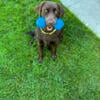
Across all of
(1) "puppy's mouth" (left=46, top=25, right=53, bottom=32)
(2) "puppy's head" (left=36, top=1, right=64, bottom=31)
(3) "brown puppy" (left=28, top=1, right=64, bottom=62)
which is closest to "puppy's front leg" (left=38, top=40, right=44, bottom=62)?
(3) "brown puppy" (left=28, top=1, right=64, bottom=62)

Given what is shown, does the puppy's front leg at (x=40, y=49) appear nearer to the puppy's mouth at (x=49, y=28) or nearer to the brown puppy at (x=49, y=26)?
the brown puppy at (x=49, y=26)

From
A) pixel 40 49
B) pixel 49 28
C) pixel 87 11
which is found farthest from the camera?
pixel 87 11

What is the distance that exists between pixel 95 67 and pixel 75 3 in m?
1.21

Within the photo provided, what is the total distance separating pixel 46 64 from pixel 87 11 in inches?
47.2

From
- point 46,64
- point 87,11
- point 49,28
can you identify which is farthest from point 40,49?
point 87,11

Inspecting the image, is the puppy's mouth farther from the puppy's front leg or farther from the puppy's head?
the puppy's front leg

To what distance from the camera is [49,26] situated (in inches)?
125

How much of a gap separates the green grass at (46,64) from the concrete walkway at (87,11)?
0.09 metres

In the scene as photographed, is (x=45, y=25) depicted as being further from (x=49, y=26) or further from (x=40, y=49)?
(x=40, y=49)

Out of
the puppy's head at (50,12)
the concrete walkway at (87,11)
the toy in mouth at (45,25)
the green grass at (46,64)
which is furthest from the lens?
the concrete walkway at (87,11)

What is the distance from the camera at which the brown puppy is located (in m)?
3.10

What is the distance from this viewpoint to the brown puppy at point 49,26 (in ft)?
10.2

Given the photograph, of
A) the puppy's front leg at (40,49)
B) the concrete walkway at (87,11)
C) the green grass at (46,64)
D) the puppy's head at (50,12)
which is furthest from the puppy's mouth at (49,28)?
the concrete walkway at (87,11)

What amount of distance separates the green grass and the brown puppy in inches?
7.9
